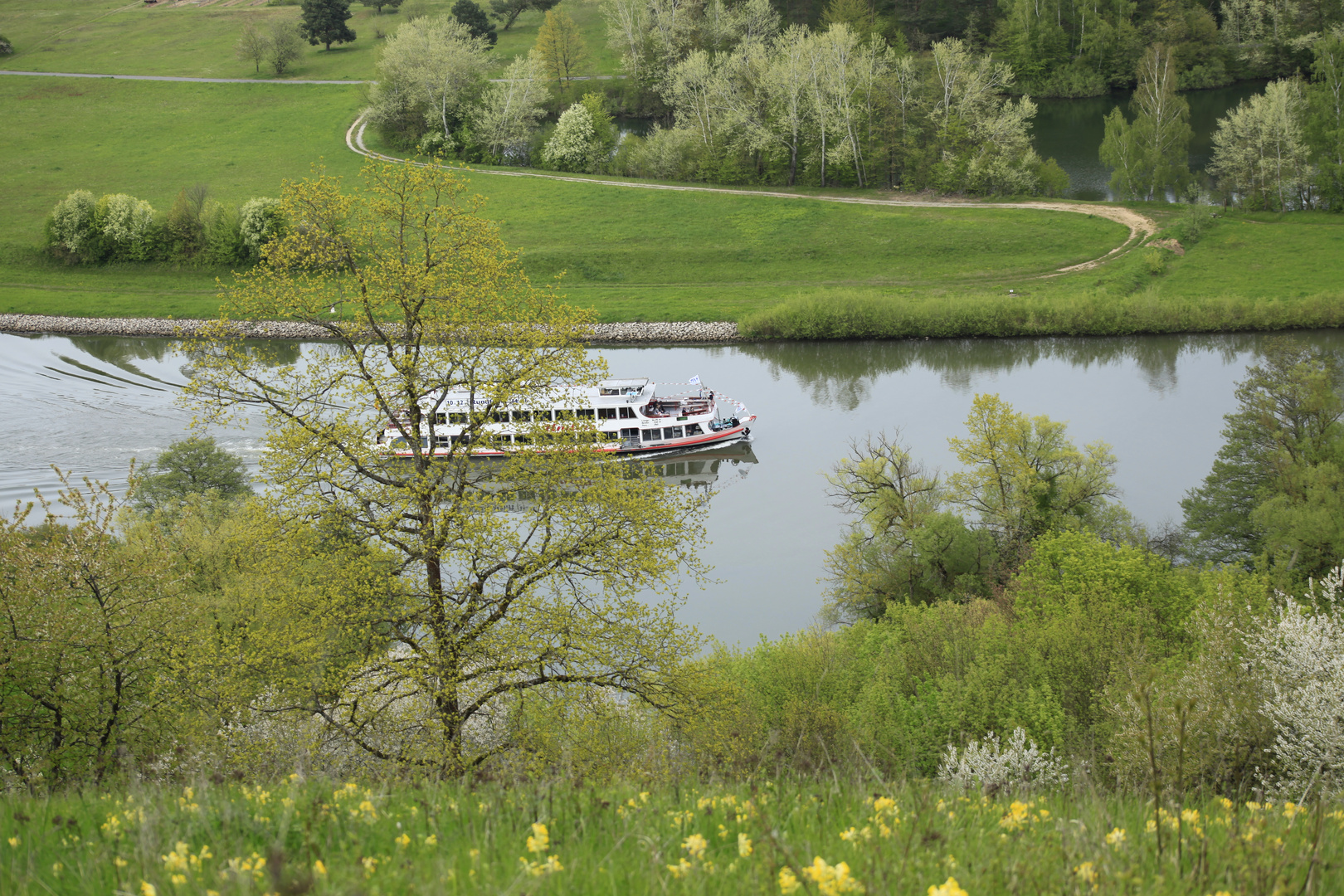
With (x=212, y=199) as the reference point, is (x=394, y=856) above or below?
below

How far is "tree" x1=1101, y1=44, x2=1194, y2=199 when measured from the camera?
213 feet

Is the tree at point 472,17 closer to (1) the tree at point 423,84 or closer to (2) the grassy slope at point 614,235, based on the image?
(1) the tree at point 423,84

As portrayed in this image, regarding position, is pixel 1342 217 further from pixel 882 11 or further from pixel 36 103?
pixel 36 103

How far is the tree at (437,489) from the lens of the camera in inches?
530

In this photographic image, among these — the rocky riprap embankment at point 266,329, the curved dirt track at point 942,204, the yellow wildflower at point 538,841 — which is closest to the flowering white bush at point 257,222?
the rocky riprap embankment at point 266,329

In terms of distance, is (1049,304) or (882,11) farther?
(882,11)

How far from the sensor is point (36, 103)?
92.1 meters

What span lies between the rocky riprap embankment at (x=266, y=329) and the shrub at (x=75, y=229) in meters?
9.75

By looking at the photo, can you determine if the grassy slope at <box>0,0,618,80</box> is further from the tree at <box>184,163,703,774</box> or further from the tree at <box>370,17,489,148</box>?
the tree at <box>184,163,703,774</box>

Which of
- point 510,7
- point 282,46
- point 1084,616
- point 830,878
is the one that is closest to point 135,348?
point 1084,616

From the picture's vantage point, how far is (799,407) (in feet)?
144

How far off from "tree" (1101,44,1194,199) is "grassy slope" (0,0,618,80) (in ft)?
168

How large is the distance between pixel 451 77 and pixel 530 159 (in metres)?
9.40

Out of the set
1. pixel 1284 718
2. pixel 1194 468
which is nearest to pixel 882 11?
pixel 1194 468
